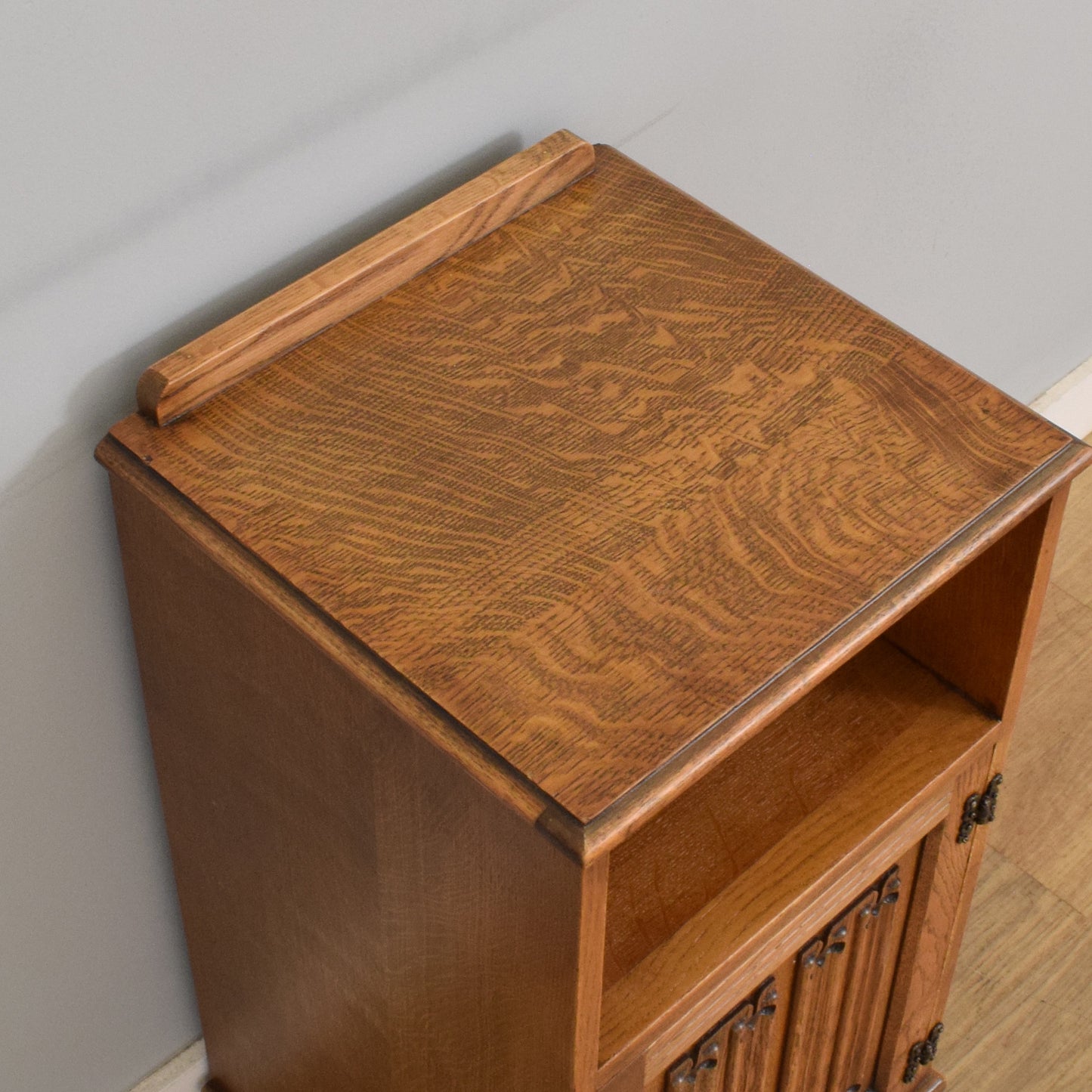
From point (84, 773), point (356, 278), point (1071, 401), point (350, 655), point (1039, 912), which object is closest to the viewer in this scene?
point (350, 655)

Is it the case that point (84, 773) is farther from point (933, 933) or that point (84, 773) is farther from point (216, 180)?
point (933, 933)

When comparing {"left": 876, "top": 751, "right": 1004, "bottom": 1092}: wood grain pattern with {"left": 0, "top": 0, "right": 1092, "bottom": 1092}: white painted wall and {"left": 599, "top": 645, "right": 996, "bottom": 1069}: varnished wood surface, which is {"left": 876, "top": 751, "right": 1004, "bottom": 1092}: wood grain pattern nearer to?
{"left": 599, "top": 645, "right": 996, "bottom": 1069}: varnished wood surface

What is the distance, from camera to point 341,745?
0.85m

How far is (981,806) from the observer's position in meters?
1.05

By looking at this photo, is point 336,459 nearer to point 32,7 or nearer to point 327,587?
point 327,587

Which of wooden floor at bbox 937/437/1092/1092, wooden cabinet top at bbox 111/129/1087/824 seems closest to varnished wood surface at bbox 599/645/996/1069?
wooden cabinet top at bbox 111/129/1087/824

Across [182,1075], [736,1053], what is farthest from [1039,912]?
[182,1075]

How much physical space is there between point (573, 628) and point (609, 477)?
102 millimetres

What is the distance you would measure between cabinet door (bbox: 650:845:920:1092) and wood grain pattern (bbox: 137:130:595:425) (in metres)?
0.46

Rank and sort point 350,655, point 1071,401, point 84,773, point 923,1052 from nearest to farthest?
point 350,655
point 84,773
point 923,1052
point 1071,401

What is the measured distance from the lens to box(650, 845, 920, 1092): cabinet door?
38.6 inches

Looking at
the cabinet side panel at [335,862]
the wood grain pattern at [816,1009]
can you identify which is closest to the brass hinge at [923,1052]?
the wood grain pattern at [816,1009]

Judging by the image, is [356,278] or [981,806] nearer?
[356,278]

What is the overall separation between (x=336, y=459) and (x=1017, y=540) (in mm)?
380
